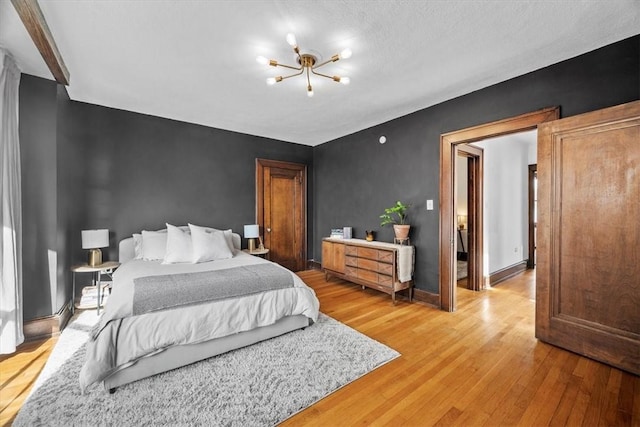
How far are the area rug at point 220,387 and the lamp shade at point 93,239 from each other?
1037 mm

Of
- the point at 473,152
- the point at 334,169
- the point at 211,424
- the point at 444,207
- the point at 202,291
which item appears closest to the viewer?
the point at 211,424

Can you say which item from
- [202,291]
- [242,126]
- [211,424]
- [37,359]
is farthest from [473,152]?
[37,359]

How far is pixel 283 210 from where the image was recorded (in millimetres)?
5316

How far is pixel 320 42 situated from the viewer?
2225 millimetres

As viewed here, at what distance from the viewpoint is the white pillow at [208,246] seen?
11.0 ft

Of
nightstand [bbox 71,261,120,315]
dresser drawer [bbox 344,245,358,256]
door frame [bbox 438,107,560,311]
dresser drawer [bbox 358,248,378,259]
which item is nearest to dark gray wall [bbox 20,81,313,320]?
nightstand [bbox 71,261,120,315]

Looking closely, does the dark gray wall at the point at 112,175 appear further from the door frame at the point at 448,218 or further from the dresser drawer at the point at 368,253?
the door frame at the point at 448,218

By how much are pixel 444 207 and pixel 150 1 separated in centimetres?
342

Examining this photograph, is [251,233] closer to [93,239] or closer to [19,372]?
[93,239]

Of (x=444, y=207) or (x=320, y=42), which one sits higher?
(x=320, y=42)

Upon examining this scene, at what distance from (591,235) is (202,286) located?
3.31 meters

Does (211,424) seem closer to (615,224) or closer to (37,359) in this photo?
(37,359)

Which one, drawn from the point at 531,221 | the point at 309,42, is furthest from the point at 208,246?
the point at 531,221

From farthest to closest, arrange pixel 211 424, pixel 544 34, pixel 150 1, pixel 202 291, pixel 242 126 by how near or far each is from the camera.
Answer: pixel 242 126 < pixel 202 291 < pixel 544 34 < pixel 150 1 < pixel 211 424
